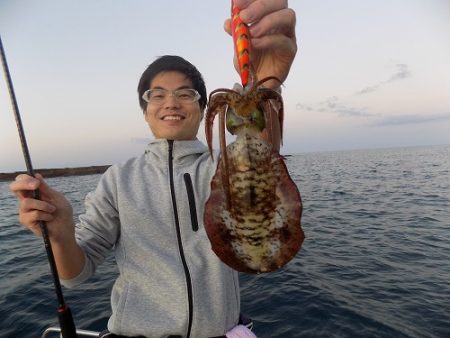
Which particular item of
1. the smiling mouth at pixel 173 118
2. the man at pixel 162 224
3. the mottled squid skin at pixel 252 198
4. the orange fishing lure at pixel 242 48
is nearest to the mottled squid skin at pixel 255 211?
the mottled squid skin at pixel 252 198

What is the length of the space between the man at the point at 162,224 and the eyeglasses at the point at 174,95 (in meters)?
0.01

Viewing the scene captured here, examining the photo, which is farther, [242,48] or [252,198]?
[252,198]

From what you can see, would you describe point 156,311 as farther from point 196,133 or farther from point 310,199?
point 310,199

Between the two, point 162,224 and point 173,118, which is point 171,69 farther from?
point 162,224

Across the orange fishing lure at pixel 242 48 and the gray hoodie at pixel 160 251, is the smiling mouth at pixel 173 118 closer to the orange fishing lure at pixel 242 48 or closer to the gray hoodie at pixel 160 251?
the gray hoodie at pixel 160 251

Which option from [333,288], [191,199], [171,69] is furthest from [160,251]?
[333,288]

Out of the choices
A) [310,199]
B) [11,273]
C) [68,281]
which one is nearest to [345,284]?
[68,281]

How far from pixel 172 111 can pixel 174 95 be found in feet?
0.60

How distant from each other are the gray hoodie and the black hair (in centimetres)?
77

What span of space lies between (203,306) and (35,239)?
15.3 meters

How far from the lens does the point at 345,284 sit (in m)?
8.14

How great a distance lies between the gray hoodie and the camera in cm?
273

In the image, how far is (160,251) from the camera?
289cm

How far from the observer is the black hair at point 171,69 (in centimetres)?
335
